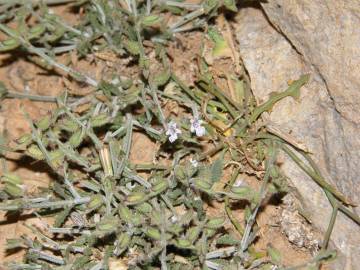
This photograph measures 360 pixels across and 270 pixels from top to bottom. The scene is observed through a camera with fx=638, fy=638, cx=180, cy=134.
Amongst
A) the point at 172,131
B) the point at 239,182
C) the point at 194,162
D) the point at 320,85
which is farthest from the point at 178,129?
the point at 320,85

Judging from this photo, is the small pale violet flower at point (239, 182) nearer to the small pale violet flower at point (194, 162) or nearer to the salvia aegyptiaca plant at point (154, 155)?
the salvia aegyptiaca plant at point (154, 155)

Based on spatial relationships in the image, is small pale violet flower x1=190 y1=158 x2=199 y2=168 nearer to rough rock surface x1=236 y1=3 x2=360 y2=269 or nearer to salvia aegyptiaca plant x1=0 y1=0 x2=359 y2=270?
salvia aegyptiaca plant x1=0 y1=0 x2=359 y2=270

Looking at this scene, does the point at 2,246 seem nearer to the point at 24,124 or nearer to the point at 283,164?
the point at 24,124

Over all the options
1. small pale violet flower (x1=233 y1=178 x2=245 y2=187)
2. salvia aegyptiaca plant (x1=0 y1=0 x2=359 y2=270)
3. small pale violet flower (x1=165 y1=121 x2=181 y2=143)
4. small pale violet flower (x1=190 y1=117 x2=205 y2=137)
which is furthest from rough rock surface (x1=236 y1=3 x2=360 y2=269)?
small pale violet flower (x1=165 y1=121 x2=181 y2=143)

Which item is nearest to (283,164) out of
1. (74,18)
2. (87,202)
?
(87,202)

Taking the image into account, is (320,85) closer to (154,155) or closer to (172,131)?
(172,131)
